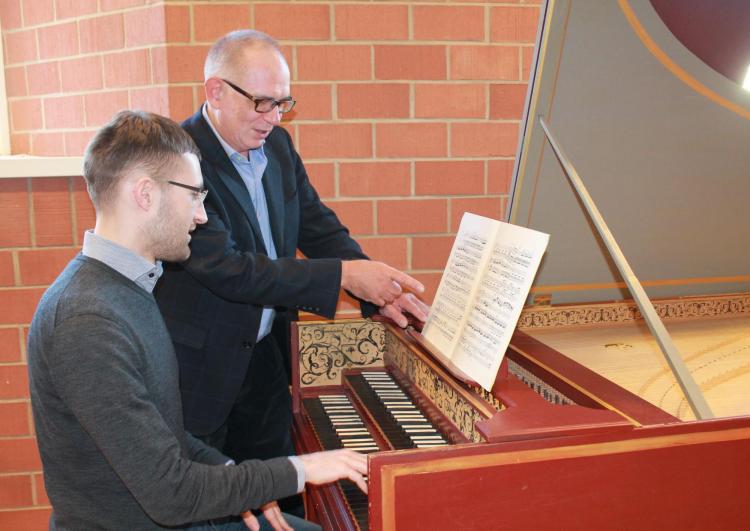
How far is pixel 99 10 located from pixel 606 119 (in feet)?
6.34

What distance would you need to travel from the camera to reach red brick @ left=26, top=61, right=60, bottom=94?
3.14 metres

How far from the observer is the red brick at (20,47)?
3.17m

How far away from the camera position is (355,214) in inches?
118

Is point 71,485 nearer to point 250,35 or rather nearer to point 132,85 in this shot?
point 250,35

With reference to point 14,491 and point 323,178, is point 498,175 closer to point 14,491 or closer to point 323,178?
point 323,178

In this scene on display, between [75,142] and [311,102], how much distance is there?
1.01 metres

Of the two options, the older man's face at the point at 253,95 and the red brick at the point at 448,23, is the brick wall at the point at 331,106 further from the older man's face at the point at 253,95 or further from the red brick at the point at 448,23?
the older man's face at the point at 253,95

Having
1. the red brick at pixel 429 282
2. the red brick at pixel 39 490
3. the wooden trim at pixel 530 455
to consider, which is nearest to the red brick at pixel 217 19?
the red brick at pixel 429 282

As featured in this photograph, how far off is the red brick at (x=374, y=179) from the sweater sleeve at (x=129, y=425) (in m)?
1.69

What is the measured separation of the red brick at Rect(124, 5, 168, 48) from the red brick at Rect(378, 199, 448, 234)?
102 cm

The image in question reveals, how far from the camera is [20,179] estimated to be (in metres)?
2.90

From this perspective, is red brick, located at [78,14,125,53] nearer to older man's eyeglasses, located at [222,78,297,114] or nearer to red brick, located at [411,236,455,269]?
older man's eyeglasses, located at [222,78,297,114]

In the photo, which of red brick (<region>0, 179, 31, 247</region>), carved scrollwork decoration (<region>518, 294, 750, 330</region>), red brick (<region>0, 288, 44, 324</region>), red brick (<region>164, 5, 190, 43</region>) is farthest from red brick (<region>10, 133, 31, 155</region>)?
carved scrollwork decoration (<region>518, 294, 750, 330</region>)

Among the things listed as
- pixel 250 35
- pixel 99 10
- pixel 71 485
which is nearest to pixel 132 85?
pixel 99 10
